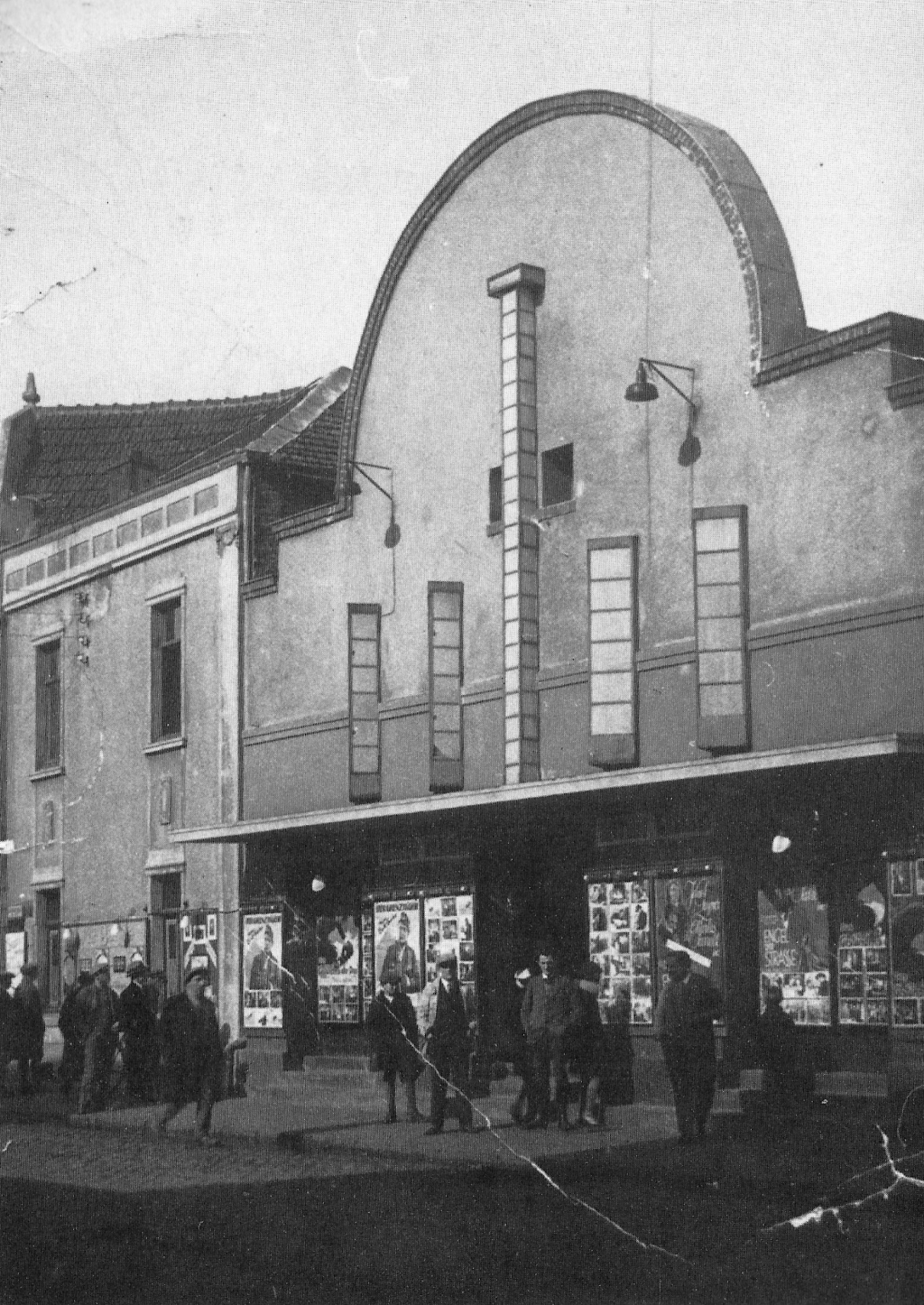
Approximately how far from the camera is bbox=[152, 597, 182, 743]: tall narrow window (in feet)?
89.5

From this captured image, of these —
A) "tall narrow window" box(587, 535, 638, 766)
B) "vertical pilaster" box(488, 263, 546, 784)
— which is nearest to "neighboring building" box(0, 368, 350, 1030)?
→ "vertical pilaster" box(488, 263, 546, 784)

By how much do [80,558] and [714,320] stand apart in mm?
13487

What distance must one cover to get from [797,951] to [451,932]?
528 centimetres

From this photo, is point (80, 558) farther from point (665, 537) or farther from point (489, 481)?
point (665, 537)

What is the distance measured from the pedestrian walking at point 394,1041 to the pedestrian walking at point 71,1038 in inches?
192

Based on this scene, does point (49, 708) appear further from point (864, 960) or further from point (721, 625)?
point (864, 960)

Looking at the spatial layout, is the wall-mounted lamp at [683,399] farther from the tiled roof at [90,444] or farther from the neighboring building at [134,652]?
the tiled roof at [90,444]

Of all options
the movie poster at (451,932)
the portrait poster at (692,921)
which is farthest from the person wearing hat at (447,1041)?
the movie poster at (451,932)

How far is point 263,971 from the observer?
24.8 metres

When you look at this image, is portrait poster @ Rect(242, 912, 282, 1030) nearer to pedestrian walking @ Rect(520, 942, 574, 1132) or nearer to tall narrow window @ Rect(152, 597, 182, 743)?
tall narrow window @ Rect(152, 597, 182, 743)

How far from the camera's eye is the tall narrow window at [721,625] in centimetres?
1839

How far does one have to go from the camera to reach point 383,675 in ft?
76.5

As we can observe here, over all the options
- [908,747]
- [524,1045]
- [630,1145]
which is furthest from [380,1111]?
[908,747]

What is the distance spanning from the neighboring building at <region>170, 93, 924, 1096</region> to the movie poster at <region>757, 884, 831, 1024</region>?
37mm
